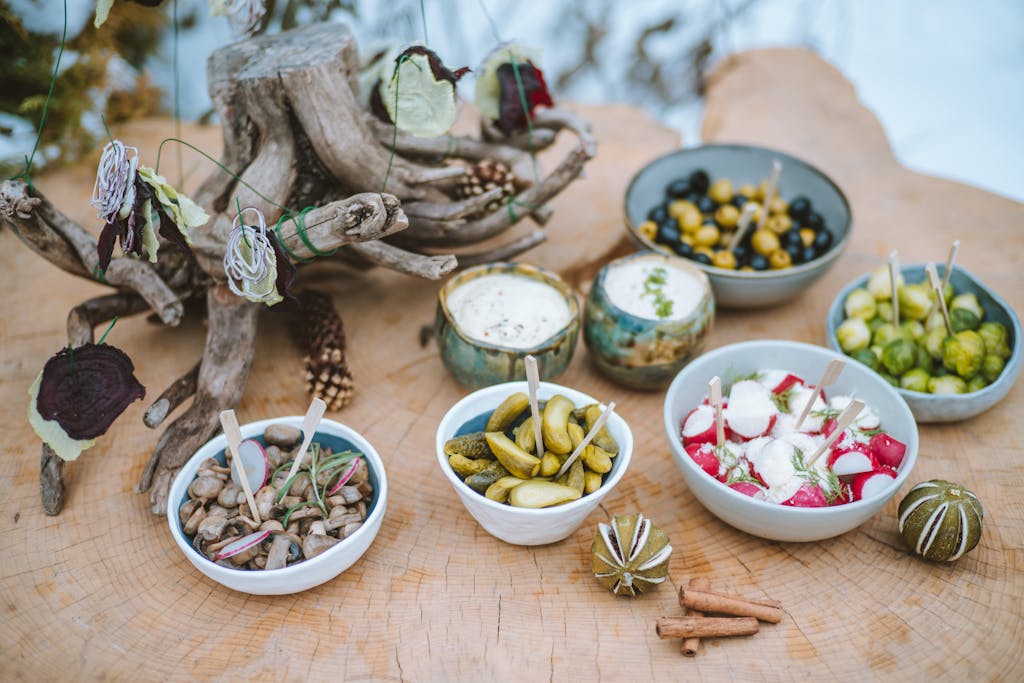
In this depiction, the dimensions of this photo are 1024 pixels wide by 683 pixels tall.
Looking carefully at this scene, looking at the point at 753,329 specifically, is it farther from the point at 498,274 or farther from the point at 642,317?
the point at 498,274

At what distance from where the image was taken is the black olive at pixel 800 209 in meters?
2.46

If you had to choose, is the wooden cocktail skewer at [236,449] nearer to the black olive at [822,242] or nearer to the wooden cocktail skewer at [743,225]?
the wooden cocktail skewer at [743,225]

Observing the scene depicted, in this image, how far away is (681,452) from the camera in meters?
1.72

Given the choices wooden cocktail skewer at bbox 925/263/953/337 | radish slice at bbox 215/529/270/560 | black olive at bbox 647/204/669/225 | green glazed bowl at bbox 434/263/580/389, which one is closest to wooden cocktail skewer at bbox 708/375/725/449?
green glazed bowl at bbox 434/263/580/389

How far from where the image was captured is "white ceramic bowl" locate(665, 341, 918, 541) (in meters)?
1.62

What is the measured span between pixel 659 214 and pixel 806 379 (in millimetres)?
737

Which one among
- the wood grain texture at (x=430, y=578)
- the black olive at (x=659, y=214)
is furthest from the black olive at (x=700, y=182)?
the wood grain texture at (x=430, y=578)

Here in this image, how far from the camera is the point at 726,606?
161cm

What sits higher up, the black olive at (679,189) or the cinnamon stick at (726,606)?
the black olive at (679,189)

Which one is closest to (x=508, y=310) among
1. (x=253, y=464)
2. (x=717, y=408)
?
(x=717, y=408)

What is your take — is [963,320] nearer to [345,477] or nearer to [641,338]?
[641,338]

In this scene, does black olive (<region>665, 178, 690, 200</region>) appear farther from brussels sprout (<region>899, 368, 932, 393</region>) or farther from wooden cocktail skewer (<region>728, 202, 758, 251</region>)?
brussels sprout (<region>899, 368, 932, 393</region>)

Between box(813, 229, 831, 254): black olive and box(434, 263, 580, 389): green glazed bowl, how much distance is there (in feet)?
2.65

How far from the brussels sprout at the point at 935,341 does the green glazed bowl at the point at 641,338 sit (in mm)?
572
